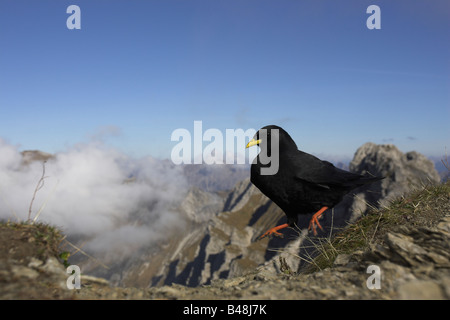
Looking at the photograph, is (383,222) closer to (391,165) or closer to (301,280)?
(301,280)

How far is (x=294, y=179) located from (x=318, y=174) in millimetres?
774

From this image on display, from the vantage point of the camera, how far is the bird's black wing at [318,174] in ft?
26.2

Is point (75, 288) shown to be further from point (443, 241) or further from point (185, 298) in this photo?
point (443, 241)

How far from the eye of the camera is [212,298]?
4.41 metres

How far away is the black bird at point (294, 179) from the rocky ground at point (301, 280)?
285cm

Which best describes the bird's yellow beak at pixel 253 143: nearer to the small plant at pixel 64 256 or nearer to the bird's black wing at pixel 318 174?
the bird's black wing at pixel 318 174

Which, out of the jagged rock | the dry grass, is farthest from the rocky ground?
the jagged rock

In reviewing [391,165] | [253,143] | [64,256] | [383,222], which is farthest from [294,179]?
[391,165]

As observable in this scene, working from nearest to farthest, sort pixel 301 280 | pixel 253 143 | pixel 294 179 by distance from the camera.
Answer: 1. pixel 301 280
2. pixel 294 179
3. pixel 253 143

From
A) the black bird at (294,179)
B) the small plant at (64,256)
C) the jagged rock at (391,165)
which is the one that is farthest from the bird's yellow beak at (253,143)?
the jagged rock at (391,165)

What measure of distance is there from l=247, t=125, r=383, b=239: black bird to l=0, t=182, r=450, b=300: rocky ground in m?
2.85

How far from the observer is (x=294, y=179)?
8000mm
